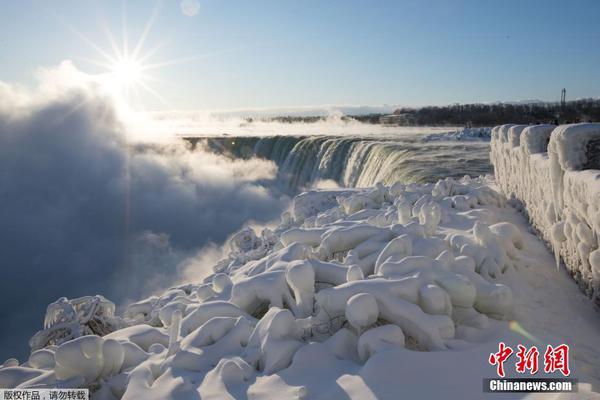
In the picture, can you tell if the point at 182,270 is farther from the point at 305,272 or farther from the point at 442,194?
the point at 305,272

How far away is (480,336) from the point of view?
2.64m

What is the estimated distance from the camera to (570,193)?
11.5ft

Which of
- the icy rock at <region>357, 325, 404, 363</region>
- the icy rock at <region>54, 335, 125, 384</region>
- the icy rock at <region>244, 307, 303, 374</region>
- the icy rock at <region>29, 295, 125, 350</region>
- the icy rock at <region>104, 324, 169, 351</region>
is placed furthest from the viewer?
the icy rock at <region>29, 295, 125, 350</region>

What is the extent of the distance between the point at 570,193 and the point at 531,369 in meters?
1.89

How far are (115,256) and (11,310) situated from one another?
622 centimetres

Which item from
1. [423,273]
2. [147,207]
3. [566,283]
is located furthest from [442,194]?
[147,207]

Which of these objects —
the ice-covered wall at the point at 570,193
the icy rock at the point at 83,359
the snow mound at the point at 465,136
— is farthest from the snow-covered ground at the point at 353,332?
the snow mound at the point at 465,136

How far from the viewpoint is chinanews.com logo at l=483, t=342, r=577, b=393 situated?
6.81 feet

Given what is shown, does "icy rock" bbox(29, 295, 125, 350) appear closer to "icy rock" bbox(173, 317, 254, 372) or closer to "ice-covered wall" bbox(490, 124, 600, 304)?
"icy rock" bbox(173, 317, 254, 372)

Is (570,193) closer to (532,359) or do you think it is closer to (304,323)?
(532,359)

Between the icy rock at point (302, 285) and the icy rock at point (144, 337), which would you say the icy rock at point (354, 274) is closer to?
the icy rock at point (302, 285)

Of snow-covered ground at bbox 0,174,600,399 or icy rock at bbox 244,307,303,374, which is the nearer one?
snow-covered ground at bbox 0,174,600,399

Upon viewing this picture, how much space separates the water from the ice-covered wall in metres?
6.22

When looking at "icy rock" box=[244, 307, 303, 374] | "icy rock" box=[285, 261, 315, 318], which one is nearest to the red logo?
"icy rock" box=[244, 307, 303, 374]
